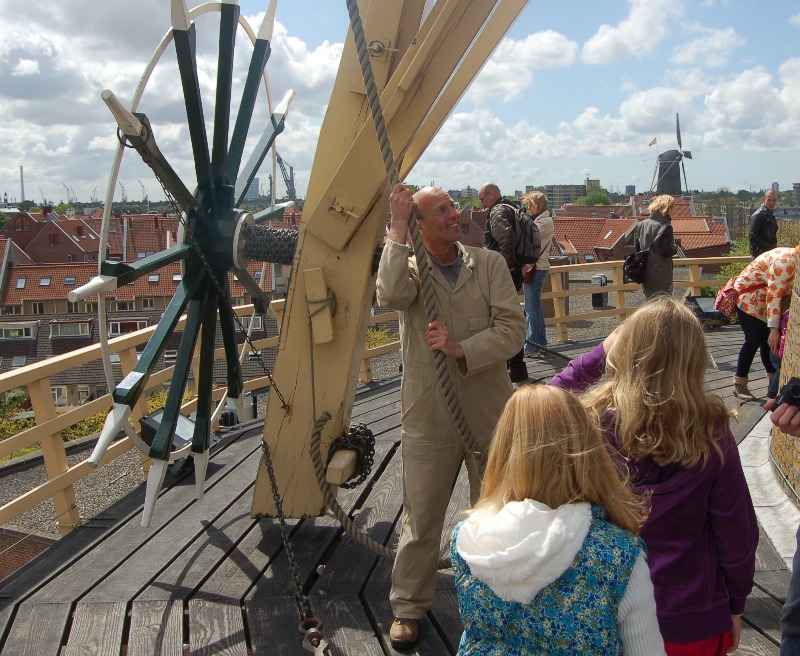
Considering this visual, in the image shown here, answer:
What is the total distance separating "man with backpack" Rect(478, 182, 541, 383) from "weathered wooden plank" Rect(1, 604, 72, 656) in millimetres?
4333

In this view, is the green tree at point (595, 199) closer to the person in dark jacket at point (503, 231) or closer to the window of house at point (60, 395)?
the window of house at point (60, 395)

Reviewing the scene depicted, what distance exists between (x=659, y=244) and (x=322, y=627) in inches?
230

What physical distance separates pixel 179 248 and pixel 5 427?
42.8ft

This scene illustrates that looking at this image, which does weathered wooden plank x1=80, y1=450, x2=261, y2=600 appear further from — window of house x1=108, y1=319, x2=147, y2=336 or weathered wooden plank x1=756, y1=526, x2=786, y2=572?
window of house x1=108, y1=319, x2=147, y2=336

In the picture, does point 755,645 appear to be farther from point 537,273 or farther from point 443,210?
point 537,273

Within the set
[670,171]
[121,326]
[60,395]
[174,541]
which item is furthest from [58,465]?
[670,171]

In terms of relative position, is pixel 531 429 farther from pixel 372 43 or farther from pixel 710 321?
pixel 710 321

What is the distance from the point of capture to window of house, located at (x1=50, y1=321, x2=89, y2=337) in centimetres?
4766

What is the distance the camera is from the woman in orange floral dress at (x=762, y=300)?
18.7ft

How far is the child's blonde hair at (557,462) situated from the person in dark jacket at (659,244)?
6425 mm

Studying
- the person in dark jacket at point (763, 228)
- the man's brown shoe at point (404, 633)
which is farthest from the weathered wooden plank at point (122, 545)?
the person in dark jacket at point (763, 228)

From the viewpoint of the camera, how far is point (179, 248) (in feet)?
13.2

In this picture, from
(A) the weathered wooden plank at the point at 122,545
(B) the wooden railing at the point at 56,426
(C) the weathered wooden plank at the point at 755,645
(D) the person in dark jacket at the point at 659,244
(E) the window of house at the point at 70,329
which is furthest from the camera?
(E) the window of house at the point at 70,329

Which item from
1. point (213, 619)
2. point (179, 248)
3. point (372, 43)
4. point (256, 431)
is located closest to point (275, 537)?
point (213, 619)
